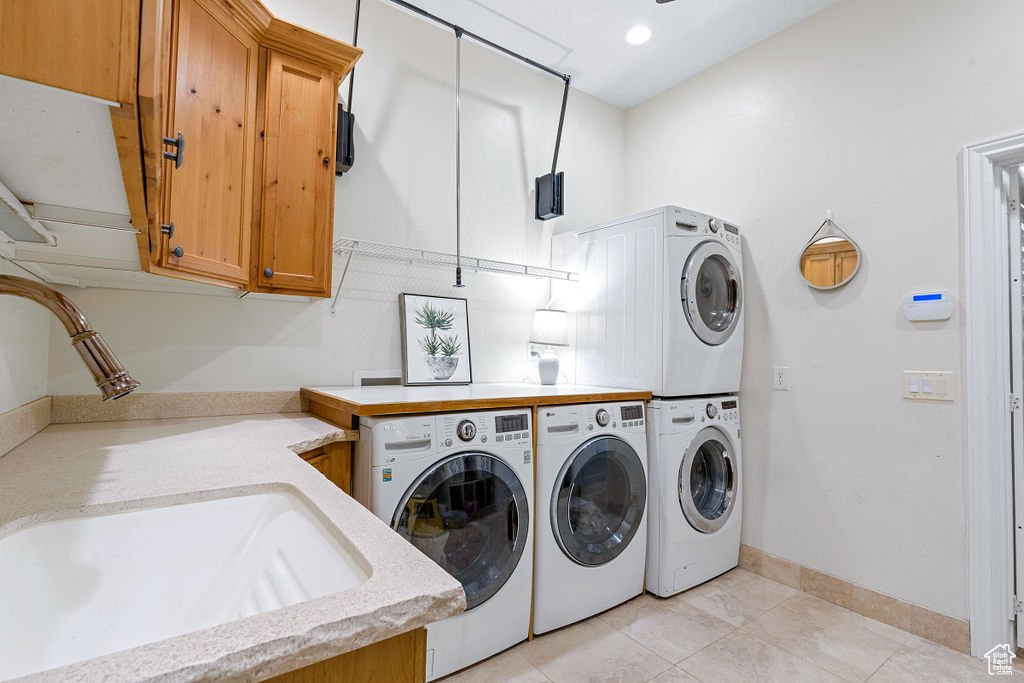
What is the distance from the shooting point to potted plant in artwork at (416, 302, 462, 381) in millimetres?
2486

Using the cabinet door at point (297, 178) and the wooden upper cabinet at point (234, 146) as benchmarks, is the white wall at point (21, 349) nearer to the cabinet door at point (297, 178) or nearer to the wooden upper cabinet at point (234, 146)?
the wooden upper cabinet at point (234, 146)

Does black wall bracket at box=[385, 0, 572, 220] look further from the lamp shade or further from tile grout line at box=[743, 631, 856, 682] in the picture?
tile grout line at box=[743, 631, 856, 682]

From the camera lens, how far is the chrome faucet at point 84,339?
0.70 metres

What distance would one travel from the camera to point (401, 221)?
2492 millimetres

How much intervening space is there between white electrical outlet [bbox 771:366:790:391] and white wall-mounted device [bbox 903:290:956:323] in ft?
1.89

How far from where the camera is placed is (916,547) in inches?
80.6

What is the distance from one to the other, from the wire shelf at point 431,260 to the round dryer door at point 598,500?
1.09 m

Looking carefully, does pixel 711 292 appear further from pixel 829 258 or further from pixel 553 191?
pixel 553 191

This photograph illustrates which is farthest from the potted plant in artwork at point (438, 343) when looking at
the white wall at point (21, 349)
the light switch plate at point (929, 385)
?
the light switch plate at point (929, 385)

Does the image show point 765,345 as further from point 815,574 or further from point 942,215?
point 815,574

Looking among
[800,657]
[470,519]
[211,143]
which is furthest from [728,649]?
[211,143]

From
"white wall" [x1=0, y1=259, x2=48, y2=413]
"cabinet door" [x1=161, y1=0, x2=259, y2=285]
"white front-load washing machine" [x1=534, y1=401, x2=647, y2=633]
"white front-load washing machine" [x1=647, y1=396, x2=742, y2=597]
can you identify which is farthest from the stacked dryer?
"white wall" [x1=0, y1=259, x2=48, y2=413]

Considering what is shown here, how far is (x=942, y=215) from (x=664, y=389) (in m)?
1.34

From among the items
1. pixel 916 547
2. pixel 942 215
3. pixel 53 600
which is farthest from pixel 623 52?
pixel 53 600
